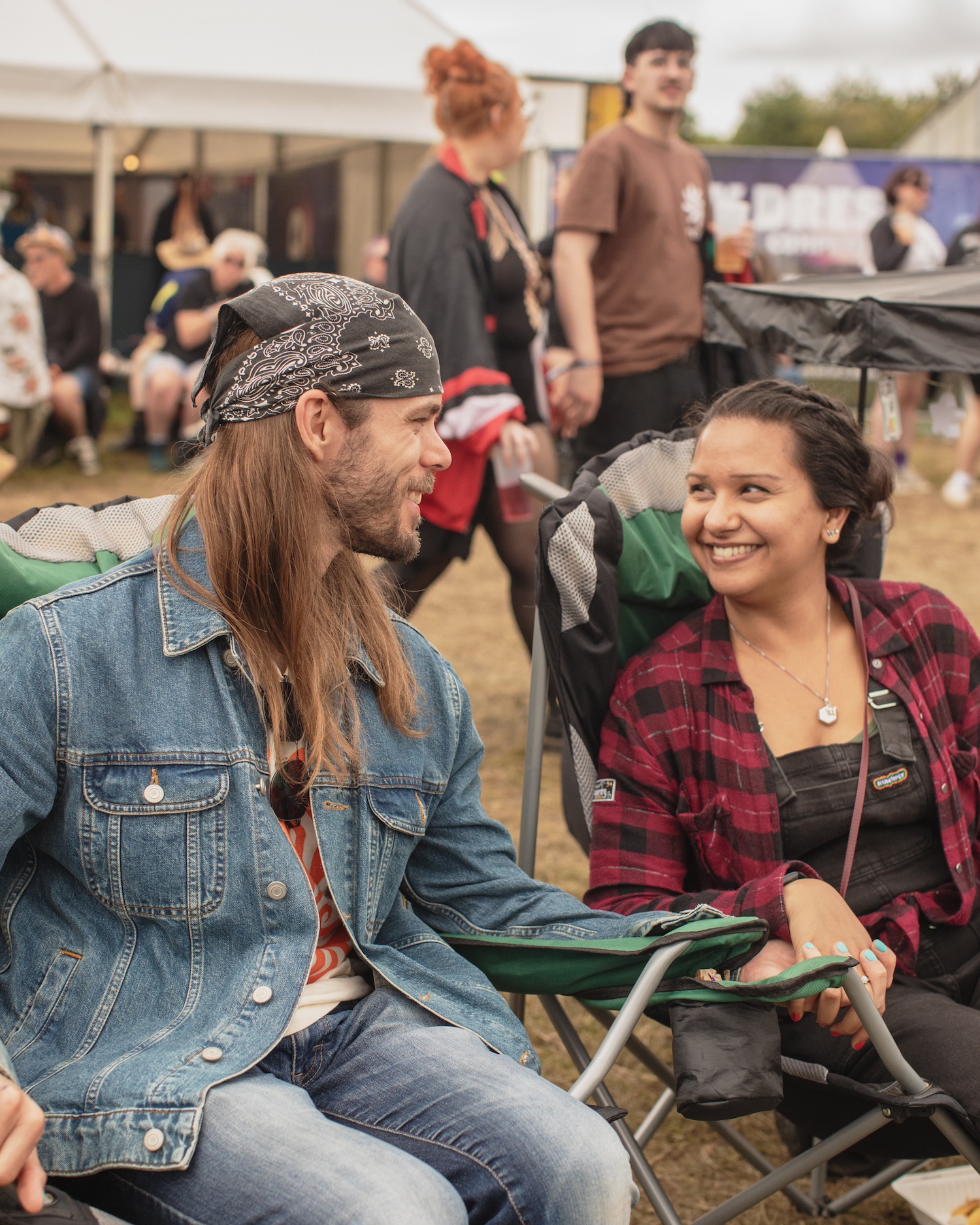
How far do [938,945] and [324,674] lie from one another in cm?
120

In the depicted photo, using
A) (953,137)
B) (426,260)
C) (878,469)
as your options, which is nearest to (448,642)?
(426,260)

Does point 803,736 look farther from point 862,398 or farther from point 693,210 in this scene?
point 693,210

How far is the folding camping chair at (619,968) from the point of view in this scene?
1761mm

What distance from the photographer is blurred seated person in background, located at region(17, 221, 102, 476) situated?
10.1 metres

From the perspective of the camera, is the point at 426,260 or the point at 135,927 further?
the point at 426,260

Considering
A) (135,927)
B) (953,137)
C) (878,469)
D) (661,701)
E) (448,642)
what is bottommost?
(448,642)

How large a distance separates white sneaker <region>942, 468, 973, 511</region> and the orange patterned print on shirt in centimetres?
890

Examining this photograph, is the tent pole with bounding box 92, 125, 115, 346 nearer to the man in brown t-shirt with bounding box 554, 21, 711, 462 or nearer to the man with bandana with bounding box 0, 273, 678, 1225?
the man in brown t-shirt with bounding box 554, 21, 711, 462

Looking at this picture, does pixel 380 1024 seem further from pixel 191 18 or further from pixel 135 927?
pixel 191 18

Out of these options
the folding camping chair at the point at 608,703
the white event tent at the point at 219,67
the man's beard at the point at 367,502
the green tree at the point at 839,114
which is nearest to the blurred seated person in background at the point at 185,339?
the white event tent at the point at 219,67

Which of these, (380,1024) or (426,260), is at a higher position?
(426,260)

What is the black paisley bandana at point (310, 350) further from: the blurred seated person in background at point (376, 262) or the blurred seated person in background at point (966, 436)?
the blurred seated person in background at point (376, 262)

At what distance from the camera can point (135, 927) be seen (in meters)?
1.67

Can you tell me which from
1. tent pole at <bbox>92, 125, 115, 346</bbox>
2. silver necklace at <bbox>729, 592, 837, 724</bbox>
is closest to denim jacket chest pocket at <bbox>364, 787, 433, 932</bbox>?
silver necklace at <bbox>729, 592, 837, 724</bbox>
